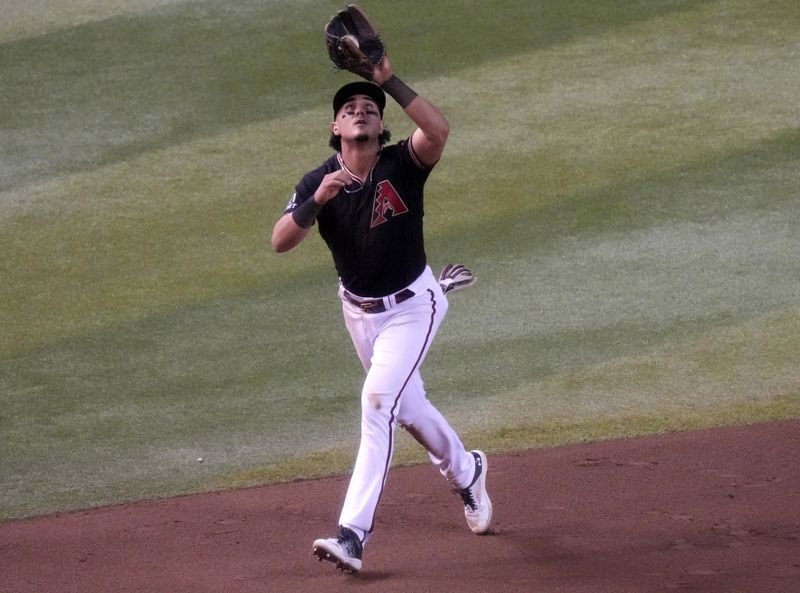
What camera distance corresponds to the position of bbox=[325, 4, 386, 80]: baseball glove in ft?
16.4

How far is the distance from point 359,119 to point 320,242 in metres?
4.15

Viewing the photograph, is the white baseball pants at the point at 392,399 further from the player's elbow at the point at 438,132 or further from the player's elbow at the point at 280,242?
the player's elbow at the point at 438,132

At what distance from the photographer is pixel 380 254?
5.23m

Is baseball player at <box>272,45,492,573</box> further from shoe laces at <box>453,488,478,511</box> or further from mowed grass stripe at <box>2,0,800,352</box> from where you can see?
mowed grass stripe at <box>2,0,800,352</box>

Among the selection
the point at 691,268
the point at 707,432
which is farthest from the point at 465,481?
the point at 691,268

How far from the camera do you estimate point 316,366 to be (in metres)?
7.61

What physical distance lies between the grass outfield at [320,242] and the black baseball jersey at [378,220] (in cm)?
148

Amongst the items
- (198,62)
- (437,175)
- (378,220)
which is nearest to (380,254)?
(378,220)

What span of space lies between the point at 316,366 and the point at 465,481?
2265 mm

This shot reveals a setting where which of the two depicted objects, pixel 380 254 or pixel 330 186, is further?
pixel 380 254

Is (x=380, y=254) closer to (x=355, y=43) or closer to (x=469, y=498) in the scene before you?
(x=355, y=43)

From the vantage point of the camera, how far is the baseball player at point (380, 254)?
5.07 meters

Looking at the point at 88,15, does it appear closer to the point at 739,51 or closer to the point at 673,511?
the point at 739,51

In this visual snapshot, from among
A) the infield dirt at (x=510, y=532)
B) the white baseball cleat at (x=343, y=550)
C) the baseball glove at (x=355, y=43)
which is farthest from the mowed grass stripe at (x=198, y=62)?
the white baseball cleat at (x=343, y=550)
